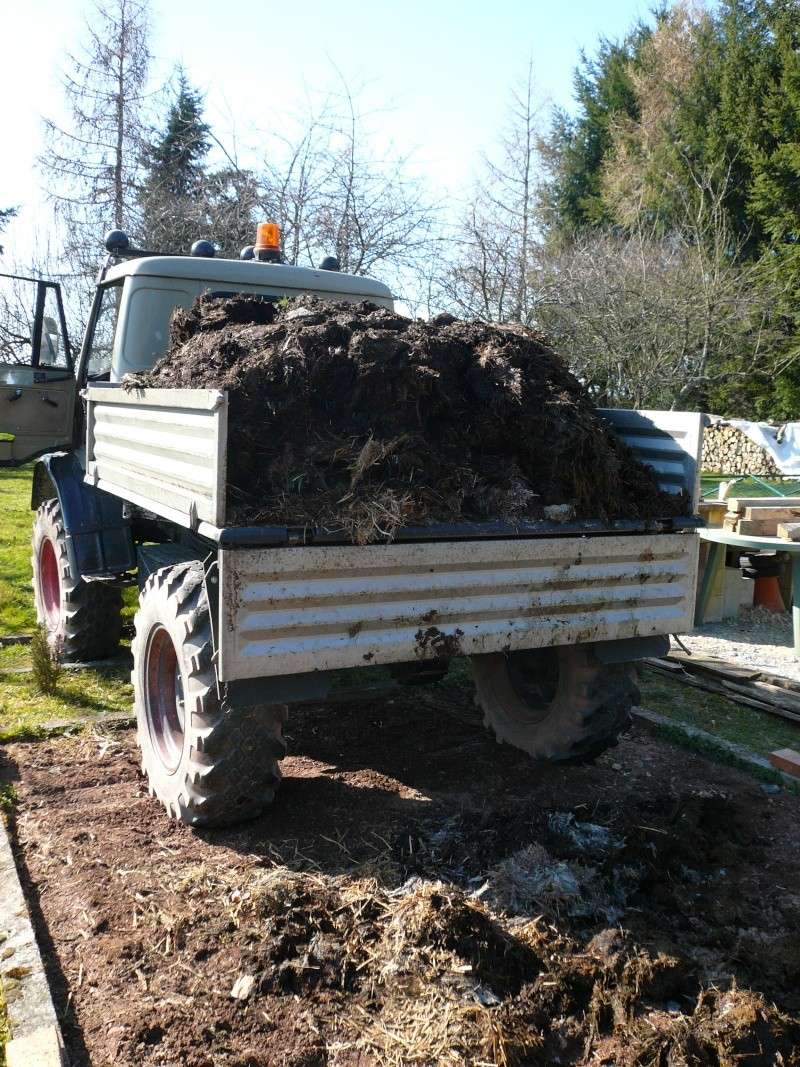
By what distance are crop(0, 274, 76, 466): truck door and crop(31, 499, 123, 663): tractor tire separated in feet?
1.39

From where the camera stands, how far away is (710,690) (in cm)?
609

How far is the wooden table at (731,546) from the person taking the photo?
7.10m

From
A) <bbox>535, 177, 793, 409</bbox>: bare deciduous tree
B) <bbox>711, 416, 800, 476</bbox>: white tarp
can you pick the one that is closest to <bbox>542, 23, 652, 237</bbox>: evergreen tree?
<bbox>535, 177, 793, 409</bbox>: bare deciduous tree

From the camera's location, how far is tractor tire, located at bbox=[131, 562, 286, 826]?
3.39 metres

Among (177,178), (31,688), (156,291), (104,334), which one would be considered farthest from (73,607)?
(177,178)

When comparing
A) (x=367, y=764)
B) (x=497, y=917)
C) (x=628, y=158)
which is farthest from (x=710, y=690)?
(x=628, y=158)

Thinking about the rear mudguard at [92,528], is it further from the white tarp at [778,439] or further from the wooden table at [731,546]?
the white tarp at [778,439]

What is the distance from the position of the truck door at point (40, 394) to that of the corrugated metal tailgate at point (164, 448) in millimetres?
1076

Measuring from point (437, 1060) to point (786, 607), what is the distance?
728 centimetres

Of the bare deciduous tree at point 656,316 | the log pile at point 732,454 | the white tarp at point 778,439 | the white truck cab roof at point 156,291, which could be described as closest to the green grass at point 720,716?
the white truck cab roof at point 156,291

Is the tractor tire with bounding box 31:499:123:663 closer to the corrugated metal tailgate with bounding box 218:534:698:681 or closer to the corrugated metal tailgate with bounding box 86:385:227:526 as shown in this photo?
the corrugated metal tailgate with bounding box 86:385:227:526

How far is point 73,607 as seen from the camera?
233 inches

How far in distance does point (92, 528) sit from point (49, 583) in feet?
4.24

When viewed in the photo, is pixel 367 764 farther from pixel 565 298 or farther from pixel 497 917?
pixel 565 298
